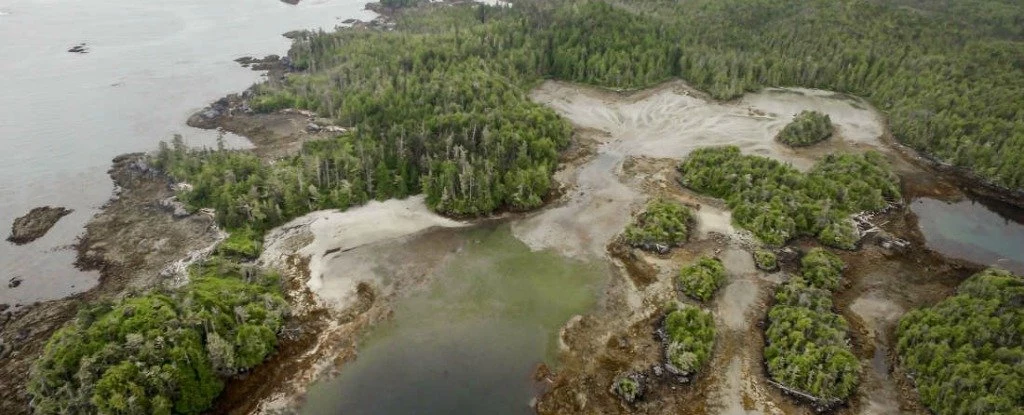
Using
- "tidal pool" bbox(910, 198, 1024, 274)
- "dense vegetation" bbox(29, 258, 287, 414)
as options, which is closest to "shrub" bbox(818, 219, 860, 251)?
"tidal pool" bbox(910, 198, 1024, 274)

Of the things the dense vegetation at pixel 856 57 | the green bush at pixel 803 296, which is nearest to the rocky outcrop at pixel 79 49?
the dense vegetation at pixel 856 57

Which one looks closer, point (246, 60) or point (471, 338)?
point (471, 338)

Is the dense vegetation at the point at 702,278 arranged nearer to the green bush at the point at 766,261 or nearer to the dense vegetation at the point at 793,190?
the green bush at the point at 766,261

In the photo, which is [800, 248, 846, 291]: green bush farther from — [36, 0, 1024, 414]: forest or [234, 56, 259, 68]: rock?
[234, 56, 259, 68]: rock

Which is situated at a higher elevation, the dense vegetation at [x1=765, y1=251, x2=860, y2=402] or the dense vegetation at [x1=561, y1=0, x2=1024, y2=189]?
the dense vegetation at [x1=561, y1=0, x2=1024, y2=189]

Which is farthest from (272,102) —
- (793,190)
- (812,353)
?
(812,353)

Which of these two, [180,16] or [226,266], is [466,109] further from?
[180,16]

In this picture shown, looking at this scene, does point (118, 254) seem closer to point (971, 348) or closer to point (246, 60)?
point (246, 60)
